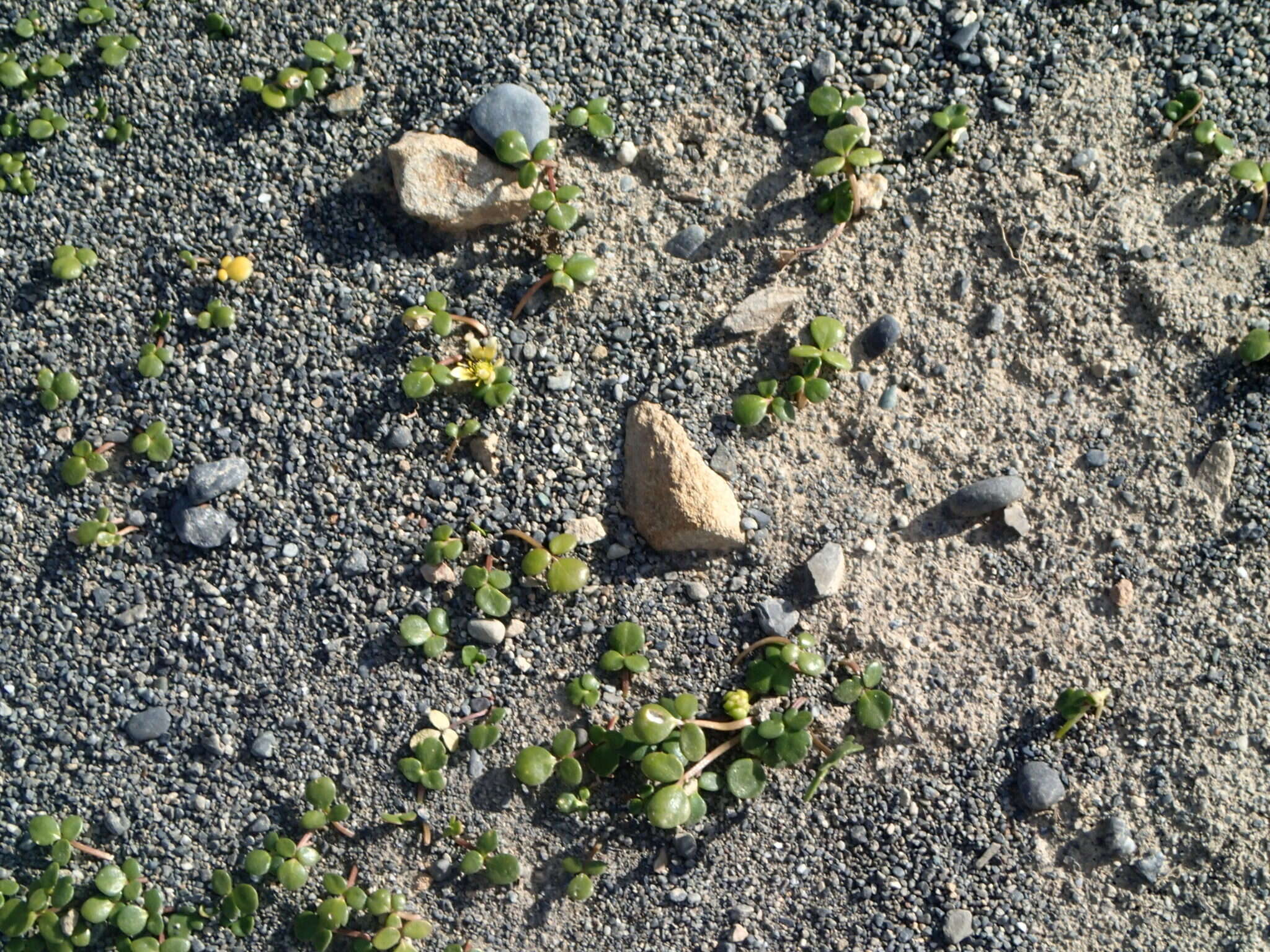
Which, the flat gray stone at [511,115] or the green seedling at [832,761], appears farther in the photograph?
the flat gray stone at [511,115]

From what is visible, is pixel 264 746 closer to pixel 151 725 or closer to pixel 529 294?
pixel 151 725

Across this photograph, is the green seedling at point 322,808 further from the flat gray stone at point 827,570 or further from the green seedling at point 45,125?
the green seedling at point 45,125

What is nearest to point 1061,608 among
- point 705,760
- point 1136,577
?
point 1136,577

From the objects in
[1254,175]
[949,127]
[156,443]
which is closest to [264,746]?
[156,443]

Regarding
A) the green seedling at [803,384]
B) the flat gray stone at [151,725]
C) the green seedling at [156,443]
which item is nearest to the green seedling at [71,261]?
the green seedling at [156,443]

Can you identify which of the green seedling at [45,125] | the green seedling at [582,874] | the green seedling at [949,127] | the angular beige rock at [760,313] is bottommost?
the green seedling at [582,874]

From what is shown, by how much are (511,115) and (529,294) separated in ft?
1.28

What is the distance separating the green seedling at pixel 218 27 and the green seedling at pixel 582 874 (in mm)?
1979

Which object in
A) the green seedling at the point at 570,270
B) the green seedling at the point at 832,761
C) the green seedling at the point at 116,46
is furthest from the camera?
the green seedling at the point at 116,46

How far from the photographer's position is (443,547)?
7.17 feet

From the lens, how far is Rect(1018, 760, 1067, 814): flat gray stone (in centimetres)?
211

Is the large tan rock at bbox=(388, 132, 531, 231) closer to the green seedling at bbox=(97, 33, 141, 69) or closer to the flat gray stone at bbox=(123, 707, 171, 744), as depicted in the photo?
the green seedling at bbox=(97, 33, 141, 69)

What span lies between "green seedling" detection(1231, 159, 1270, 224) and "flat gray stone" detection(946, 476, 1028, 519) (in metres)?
0.77

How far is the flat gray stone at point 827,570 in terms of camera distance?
85.4 inches
